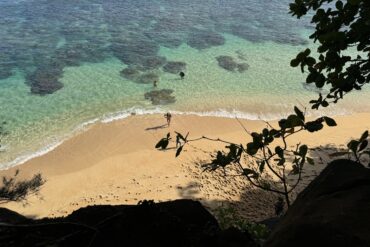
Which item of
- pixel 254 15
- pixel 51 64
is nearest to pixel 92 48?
pixel 51 64

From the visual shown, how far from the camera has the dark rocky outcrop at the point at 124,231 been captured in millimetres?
4648

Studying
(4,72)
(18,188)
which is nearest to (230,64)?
(4,72)

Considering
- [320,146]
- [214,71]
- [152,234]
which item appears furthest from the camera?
[214,71]

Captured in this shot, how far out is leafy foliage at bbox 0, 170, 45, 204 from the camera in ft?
50.2

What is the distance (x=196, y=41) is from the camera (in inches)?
1266

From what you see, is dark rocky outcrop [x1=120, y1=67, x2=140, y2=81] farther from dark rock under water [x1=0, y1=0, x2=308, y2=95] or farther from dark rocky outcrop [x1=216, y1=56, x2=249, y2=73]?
dark rocky outcrop [x1=216, y1=56, x2=249, y2=73]

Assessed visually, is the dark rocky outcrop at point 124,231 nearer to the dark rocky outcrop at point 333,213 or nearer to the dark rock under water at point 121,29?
the dark rocky outcrop at point 333,213

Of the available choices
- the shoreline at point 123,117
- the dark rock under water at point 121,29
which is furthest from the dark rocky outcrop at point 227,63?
the shoreline at point 123,117

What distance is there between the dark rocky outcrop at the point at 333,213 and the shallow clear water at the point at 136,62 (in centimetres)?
1547

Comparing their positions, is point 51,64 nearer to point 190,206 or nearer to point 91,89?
point 91,89

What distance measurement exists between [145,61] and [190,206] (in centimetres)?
2362

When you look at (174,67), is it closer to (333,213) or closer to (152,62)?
Result: (152,62)

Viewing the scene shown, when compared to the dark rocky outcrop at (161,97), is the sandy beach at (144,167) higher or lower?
higher

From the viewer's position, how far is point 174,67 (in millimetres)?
27750
